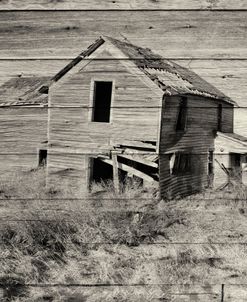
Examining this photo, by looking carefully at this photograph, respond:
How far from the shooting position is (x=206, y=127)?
20.8ft

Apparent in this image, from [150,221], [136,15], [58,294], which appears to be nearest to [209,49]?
[136,15]

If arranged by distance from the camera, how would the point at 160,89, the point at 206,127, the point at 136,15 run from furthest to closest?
the point at 206,127 → the point at 160,89 → the point at 136,15

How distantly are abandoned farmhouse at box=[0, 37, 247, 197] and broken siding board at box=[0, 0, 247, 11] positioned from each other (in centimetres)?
39

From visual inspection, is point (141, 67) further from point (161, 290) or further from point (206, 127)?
point (206, 127)

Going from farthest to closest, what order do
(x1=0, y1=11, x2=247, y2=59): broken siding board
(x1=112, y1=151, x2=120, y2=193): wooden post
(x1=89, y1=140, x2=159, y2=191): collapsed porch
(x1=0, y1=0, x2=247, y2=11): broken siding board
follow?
1. (x1=89, y1=140, x2=159, y2=191): collapsed porch
2. (x1=112, y1=151, x2=120, y2=193): wooden post
3. (x1=0, y1=11, x2=247, y2=59): broken siding board
4. (x1=0, y1=0, x2=247, y2=11): broken siding board

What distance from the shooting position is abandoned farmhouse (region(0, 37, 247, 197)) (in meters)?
3.63

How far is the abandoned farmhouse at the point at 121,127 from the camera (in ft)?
11.9

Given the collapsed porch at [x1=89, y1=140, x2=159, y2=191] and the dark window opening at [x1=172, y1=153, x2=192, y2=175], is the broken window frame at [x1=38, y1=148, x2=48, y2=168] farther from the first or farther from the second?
the dark window opening at [x1=172, y1=153, x2=192, y2=175]

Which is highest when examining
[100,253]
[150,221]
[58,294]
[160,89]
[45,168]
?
[160,89]

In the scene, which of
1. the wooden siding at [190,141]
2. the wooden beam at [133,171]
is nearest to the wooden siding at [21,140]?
the wooden beam at [133,171]

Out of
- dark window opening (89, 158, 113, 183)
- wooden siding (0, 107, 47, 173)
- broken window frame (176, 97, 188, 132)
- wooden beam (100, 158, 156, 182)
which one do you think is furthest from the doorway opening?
broken window frame (176, 97, 188, 132)

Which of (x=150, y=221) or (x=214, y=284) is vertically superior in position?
(x=150, y=221)

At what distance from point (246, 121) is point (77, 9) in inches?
66.8

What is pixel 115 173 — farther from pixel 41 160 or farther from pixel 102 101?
pixel 102 101
